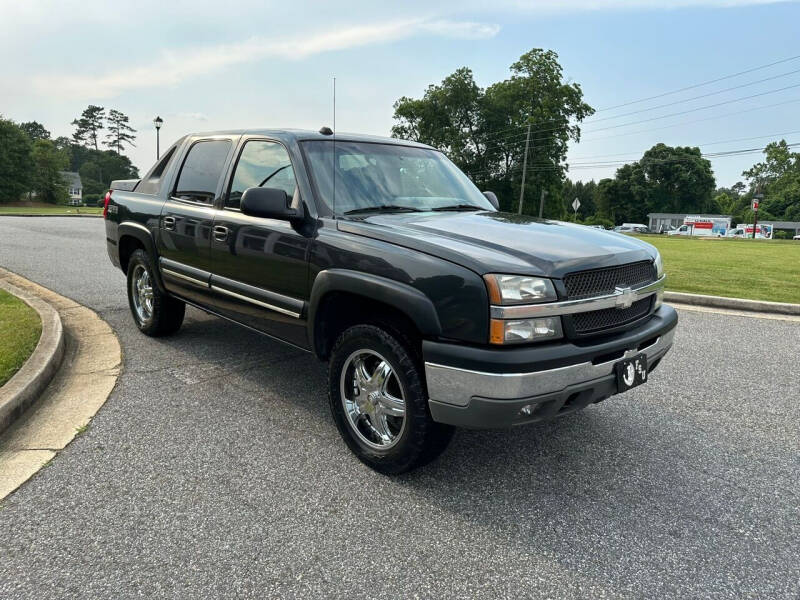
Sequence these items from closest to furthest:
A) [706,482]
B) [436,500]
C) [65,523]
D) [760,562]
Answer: [760,562], [65,523], [436,500], [706,482]

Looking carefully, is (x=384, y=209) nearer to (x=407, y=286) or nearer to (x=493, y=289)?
(x=407, y=286)

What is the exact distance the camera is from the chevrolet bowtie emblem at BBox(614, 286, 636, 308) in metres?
2.79

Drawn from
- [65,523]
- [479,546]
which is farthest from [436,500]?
[65,523]

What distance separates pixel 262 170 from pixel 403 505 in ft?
7.87

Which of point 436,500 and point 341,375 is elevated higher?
point 341,375

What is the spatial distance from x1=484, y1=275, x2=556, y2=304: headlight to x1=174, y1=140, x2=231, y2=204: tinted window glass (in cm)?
260

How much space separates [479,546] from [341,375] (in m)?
1.15

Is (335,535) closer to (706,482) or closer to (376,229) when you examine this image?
(376,229)

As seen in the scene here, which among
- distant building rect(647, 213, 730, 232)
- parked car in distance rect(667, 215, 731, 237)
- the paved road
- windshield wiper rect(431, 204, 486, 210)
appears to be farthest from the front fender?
distant building rect(647, 213, 730, 232)

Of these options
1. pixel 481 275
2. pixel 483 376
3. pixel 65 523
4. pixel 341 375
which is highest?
pixel 481 275

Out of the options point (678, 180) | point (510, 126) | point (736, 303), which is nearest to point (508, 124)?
point (510, 126)

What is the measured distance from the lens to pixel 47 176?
6153 centimetres

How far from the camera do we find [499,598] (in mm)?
2055

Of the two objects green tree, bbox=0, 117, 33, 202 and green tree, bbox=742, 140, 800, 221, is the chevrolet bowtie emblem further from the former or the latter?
green tree, bbox=742, 140, 800, 221
